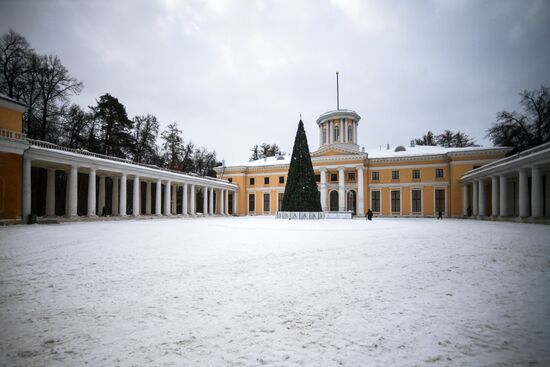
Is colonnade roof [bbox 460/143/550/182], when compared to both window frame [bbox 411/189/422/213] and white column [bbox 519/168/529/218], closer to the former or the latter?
white column [bbox 519/168/529/218]

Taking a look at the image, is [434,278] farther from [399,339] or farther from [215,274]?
[215,274]

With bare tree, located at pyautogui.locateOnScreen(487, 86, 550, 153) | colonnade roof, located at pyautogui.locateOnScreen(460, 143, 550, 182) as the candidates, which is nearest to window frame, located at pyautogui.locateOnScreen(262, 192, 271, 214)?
colonnade roof, located at pyautogui.locateOnScreen(460, 143, 550, 182)

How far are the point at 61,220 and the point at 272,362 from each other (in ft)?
87.2

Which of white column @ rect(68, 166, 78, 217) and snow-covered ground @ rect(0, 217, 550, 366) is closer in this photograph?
snow-covered ground @ rect(0, 217, 550, 366)

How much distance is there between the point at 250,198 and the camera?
50781 millimetres

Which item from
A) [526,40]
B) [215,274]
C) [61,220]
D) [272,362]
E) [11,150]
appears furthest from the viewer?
[61,220]

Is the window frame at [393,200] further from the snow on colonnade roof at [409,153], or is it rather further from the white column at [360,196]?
the snow on colonnade roof at [409,153]

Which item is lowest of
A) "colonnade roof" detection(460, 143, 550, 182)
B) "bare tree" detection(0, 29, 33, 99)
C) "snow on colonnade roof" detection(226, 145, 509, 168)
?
"colonnade roof" detection(460, 143, 550, 182)

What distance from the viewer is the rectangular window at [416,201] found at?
3992cm

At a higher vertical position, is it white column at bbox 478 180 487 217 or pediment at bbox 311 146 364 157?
pediment at bbox 311 146 364 157

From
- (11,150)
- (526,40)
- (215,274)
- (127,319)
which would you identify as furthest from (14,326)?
(11,150)

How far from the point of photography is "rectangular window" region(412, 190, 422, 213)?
39.9 meters

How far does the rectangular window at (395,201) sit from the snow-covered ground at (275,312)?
3665cm

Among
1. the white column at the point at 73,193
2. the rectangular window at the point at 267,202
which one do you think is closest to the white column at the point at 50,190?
the white column at the point at 73,193
